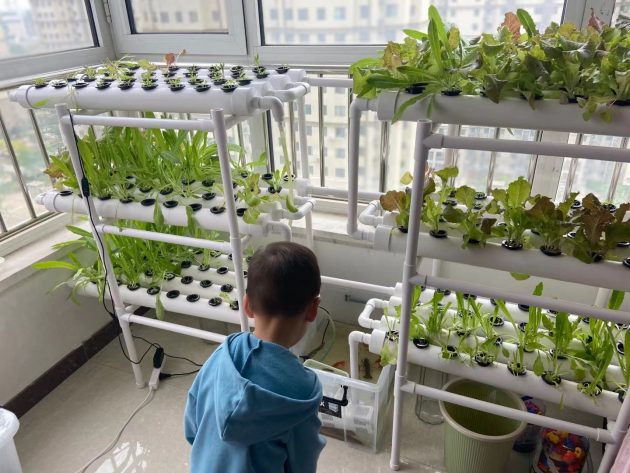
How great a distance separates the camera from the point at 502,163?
5.58 ft

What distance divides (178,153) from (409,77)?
0.87m

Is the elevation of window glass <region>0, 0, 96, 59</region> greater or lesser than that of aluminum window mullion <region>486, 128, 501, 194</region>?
greater

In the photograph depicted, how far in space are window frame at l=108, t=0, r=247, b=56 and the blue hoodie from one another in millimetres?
1350

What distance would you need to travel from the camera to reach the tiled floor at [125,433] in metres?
1.48

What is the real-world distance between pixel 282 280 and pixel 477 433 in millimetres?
881

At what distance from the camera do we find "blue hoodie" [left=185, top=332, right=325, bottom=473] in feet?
2.48

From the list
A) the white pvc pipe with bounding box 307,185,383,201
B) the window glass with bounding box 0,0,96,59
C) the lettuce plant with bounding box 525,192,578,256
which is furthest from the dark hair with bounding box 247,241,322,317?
the window glass with bounding box 0,0,96,59

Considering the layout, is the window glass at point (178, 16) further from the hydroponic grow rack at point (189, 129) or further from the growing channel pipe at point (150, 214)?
the growing channel pipe at point (150, 214)

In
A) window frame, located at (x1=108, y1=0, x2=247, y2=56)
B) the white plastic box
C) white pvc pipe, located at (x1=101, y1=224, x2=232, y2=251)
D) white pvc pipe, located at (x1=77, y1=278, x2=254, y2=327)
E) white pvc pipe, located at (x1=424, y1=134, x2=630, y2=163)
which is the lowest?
the white plastic box

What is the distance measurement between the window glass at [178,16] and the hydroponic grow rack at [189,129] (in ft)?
1.64

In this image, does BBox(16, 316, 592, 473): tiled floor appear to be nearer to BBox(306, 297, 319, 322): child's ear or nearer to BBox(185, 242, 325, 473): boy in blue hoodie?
BBox(185, 242, 325, 473): boy in blue hoodie

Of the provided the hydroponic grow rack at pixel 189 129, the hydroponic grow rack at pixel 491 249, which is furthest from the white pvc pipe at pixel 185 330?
the hydroponic grow rack at pixel 491 249

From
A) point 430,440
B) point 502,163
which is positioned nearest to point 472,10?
point 502,163

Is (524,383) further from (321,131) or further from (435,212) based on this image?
(321,131)
